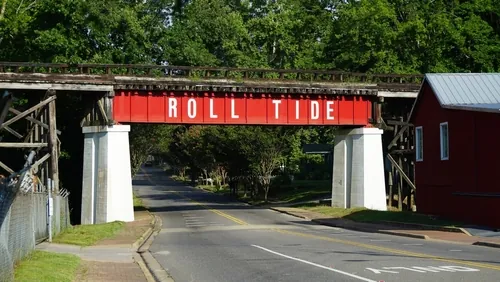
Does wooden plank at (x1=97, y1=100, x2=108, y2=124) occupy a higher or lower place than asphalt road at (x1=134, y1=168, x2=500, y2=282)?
higher

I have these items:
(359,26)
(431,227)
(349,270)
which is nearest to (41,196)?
(349,270)

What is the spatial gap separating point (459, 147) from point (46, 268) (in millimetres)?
23428

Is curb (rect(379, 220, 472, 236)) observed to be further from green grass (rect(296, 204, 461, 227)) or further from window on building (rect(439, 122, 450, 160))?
window on building (rect(439, 122, 450, 160))

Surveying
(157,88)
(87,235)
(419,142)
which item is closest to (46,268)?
(87,235)

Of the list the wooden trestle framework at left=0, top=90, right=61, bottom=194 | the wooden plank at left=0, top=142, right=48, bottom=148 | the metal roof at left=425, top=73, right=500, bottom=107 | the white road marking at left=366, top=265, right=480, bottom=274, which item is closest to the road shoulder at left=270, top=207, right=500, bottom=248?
the metal roof at left=425, top=73, right=500, bottom=107

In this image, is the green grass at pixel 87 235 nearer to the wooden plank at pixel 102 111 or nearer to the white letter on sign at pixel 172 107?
the wooden plank at pixel 102 111

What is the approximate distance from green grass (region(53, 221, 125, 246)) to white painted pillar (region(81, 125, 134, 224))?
5.19 metres

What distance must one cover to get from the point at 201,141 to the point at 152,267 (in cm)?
6284

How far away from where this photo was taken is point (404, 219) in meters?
36.2

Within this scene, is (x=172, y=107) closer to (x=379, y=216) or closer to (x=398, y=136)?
(x=379, y=216)

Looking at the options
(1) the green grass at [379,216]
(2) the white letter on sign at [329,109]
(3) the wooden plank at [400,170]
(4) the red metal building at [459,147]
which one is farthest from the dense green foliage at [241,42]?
(4) the red metal building at [459,147]

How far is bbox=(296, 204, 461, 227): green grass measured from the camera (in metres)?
33.7

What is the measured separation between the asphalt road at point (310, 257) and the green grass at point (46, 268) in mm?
2249

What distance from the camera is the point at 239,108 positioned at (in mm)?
45312
